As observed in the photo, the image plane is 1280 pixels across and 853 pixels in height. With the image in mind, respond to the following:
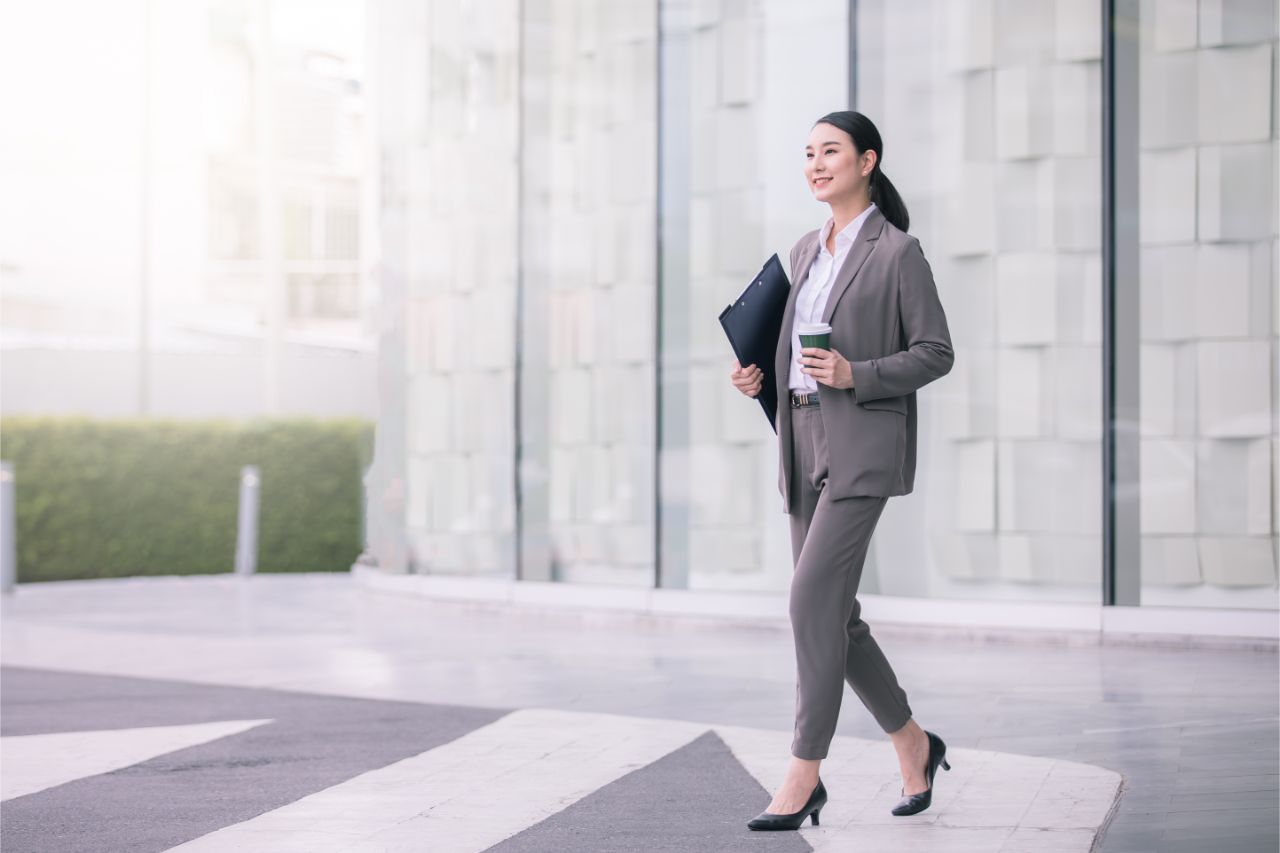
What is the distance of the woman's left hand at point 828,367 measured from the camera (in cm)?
415

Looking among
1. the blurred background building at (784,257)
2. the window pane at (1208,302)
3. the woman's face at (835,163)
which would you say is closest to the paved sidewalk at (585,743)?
the window pane at (1208,302)

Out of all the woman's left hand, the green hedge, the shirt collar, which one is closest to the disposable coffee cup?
the woman's left hand

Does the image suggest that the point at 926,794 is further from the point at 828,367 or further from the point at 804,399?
the point at 828,367

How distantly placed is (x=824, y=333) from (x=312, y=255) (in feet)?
105

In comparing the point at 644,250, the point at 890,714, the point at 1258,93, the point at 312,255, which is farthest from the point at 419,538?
the point at 312,255

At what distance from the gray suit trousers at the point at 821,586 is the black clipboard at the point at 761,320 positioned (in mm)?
182

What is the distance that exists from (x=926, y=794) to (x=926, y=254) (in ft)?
18.7

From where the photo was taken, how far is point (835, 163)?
443 centimetres

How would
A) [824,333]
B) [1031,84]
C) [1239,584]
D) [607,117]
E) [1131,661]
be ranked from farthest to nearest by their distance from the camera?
[607,117]
[1031,84]
[1239,584]
[1131,661]
[824,333]

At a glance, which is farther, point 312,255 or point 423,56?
point 312,255

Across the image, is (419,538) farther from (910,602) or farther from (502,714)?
(502,714)

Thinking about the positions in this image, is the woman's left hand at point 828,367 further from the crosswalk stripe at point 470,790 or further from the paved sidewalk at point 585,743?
the crosswalk stripe at point 470,790

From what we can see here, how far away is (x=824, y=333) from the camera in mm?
4133

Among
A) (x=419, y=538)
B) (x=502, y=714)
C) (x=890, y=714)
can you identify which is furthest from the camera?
(x=419, y=538)
